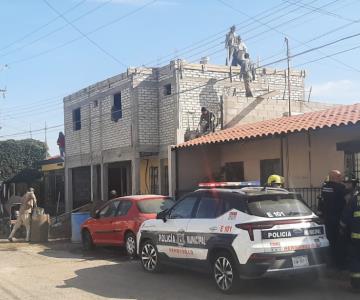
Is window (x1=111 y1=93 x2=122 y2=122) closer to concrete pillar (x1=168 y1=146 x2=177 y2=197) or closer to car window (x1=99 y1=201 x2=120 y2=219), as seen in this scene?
concrete pillar (x1=168 y1=146 x2=177 y2=197)

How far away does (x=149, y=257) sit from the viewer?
1053cm

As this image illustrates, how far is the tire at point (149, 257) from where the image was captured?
10305 millimetres

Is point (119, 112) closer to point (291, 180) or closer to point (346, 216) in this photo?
point (291, 180)

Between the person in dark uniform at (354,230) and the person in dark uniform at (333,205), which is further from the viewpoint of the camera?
the person in dark uniform at (333,205)

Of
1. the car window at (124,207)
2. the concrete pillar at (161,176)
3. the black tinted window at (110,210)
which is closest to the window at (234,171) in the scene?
the concrete pillar at (161,176)

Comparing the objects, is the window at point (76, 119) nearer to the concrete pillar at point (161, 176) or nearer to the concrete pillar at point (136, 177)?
the concrete pillar at point (136, 177)

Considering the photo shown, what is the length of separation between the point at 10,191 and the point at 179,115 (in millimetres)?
19972

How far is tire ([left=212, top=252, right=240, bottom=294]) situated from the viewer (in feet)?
26.9

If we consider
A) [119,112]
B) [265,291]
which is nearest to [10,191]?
[119,112]

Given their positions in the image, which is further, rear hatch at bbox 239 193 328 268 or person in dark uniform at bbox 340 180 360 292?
person in dark uniform at bbox 340 180 360 292

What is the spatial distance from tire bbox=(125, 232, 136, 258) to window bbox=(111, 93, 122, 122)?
10.7 m

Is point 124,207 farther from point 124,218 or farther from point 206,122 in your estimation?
point 206,122

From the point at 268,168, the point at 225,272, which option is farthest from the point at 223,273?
Answer: the point at 268,168

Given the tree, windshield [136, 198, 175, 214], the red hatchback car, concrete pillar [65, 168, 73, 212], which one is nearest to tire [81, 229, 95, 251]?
the red hatchback car
